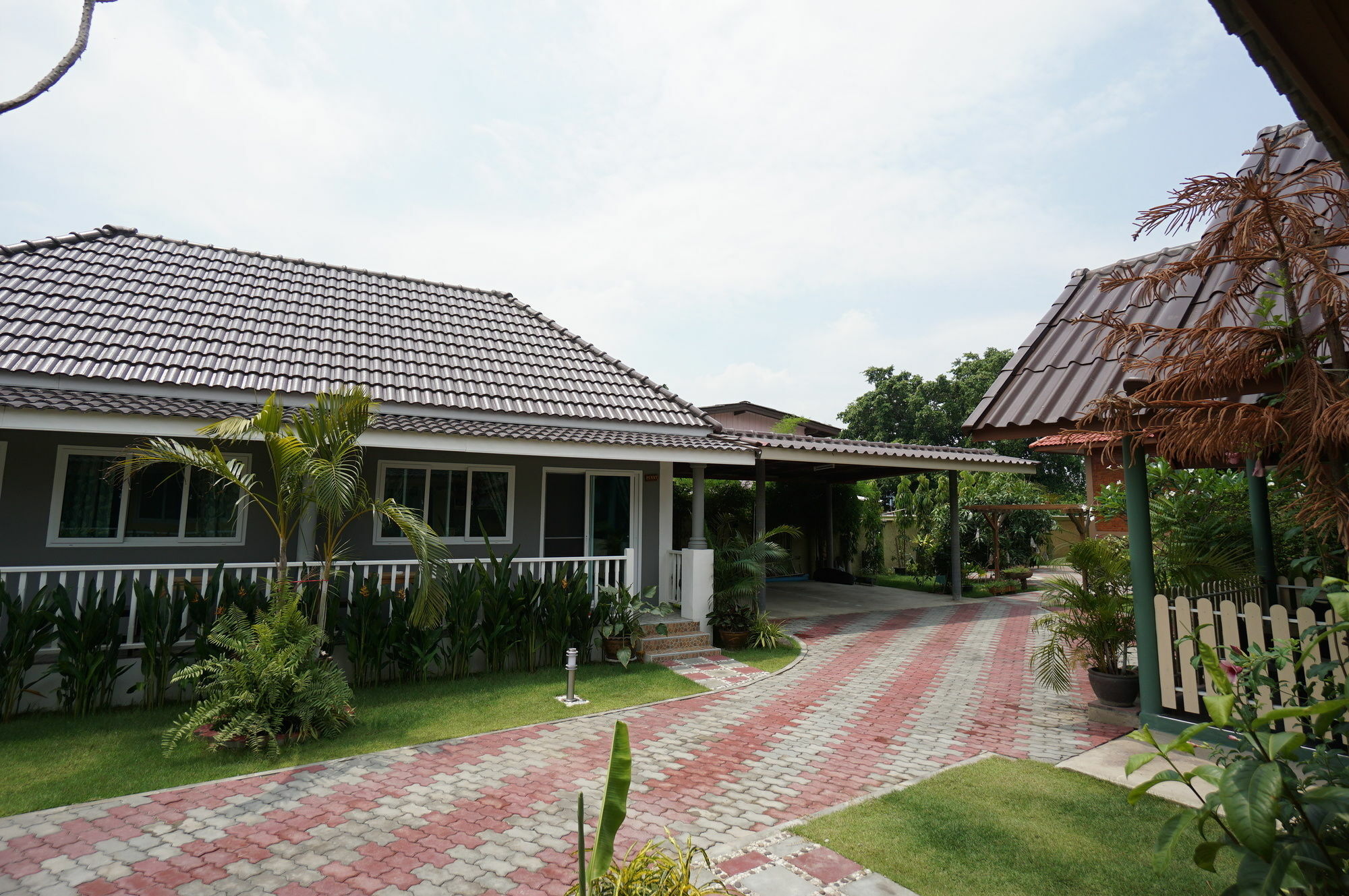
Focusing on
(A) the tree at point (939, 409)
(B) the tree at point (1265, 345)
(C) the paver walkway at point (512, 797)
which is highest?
(A) the tree at point (939, 409)

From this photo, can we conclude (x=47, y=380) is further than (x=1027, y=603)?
No

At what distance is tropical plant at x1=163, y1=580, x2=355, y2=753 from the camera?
212 inches

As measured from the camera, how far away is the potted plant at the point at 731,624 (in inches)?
381

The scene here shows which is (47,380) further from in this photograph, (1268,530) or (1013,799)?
(1268,530)

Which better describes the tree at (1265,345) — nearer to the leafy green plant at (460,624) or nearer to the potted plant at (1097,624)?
the potted plant at (1097,624)

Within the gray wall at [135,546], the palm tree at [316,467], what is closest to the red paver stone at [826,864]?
the palm tree at [316,467]

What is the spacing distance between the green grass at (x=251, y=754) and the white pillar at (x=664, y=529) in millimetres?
2500

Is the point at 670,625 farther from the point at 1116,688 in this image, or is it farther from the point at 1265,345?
the point at 1265,345

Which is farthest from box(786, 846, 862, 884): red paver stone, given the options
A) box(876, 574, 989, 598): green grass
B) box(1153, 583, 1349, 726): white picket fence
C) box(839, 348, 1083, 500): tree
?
box(839, 348, 1083, 500): tree

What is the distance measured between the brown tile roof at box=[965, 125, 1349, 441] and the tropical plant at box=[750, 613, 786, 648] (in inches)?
200

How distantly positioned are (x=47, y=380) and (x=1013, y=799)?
10289 millimetres

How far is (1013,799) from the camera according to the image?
4.44m

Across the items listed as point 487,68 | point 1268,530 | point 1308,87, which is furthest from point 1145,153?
point 487,68

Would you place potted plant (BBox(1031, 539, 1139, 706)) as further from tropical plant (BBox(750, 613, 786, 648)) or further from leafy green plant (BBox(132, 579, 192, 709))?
leafy green plant (BBox(132, 579, 192, 709))
